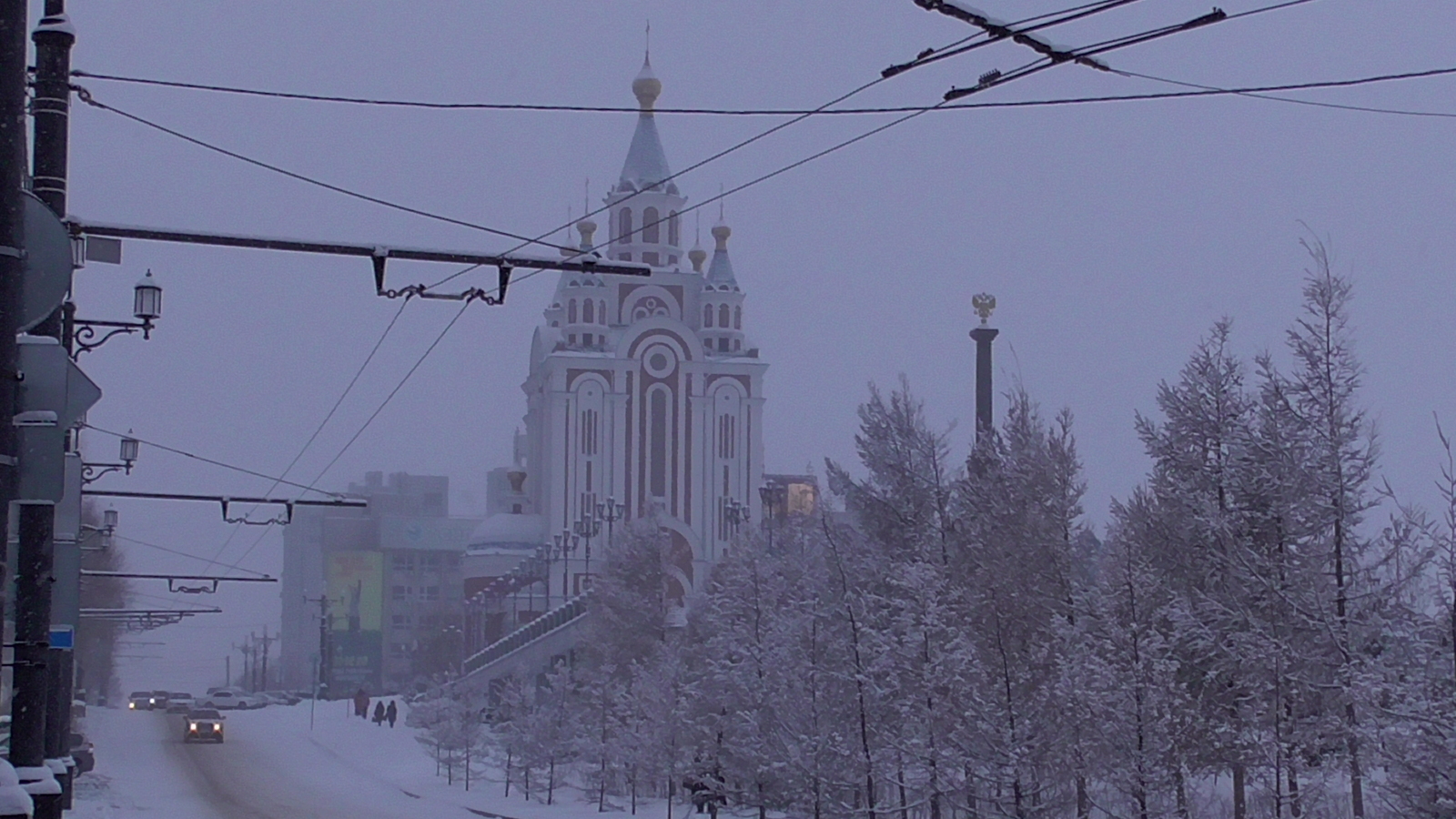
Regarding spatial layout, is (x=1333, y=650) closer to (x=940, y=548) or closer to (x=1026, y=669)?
(x=1026, y=669)

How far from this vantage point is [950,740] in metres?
22.3

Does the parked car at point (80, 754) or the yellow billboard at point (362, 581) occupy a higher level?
the yellow billboard at point (362, 581)

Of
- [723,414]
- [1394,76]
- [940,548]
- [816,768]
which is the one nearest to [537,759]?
[816,768]

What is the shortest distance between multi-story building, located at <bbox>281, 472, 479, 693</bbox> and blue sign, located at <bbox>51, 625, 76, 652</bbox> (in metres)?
99.8

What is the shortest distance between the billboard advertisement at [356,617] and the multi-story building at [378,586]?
8 cm

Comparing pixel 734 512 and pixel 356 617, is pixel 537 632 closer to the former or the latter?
pixel 734 512

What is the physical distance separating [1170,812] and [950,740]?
11.3 feet

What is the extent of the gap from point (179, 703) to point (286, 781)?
46062 millimetres

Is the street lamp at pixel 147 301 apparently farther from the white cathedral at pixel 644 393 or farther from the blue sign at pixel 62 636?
the white cathedral at pixel 644 393

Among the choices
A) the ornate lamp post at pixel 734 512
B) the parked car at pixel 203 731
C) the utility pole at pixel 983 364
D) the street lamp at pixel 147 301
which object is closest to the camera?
the street lamp at pixel 147 301

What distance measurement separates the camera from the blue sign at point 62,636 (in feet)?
42.6

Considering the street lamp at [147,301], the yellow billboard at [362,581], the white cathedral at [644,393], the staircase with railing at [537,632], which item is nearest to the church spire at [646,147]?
the white cathedral at [644,393]

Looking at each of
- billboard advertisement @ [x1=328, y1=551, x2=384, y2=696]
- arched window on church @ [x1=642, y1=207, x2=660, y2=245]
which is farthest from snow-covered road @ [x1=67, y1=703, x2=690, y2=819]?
billboard advertisement @ [x1=328, y1=551, x2=384, y2=696]

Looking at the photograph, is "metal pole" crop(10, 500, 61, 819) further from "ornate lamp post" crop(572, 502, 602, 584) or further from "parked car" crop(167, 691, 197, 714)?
"parked car" crop(167, 691, 197, 714)
